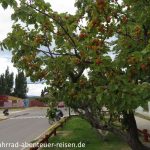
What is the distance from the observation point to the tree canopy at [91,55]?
5.73 m

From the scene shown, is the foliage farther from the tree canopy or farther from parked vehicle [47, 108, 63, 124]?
the tree canopy

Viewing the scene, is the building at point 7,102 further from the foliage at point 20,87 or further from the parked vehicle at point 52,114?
the parked vehicle at point 52,114

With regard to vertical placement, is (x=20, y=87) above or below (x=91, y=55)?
above

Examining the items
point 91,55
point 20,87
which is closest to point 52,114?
point 91,55

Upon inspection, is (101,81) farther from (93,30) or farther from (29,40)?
(29,40)

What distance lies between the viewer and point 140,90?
5.36 meters

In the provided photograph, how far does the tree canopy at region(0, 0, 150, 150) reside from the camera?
5734 mm

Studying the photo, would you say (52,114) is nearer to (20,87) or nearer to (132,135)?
(132,135)

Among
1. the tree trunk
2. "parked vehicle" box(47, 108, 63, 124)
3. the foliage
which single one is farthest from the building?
the tree trunk

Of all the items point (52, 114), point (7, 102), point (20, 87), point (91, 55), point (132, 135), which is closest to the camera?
point (91, 55)

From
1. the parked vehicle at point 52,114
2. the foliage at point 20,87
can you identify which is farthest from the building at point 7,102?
the parked vehicle at point 52,114

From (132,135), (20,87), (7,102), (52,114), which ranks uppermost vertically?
(20,87)

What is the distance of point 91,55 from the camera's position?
20.9 feet

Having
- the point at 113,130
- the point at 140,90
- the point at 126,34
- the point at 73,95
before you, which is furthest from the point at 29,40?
the point at 140,90
